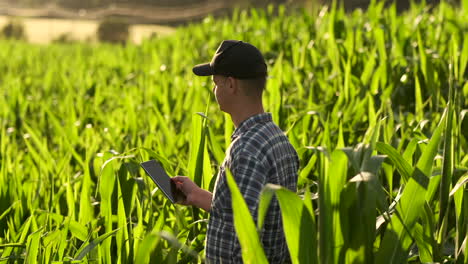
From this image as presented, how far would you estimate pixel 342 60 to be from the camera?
3869mm

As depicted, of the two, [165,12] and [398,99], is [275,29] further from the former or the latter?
[165,12]

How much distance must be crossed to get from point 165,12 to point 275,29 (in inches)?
1075

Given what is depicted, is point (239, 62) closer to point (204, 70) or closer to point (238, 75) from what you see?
point (238, 75)

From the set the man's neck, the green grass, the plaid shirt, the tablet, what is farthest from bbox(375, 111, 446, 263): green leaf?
the tablet

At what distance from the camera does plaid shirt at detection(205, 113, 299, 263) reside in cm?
157

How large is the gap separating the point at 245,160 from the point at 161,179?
29 centimetres

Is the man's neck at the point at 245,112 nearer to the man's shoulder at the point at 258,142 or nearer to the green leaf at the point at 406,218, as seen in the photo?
the man's shoulder at the point at 258,142

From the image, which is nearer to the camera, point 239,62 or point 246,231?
point 246,231

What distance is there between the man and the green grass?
122 millimetres

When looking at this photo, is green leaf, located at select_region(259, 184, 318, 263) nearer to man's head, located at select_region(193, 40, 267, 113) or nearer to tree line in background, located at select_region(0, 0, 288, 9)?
man's head, located at select_region(193, 40, 267, 113)

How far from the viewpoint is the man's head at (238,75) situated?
168 centimetres

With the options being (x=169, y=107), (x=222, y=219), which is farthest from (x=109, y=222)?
(x=169, y=107)

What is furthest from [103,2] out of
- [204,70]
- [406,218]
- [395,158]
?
[406,218]

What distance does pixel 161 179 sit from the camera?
1785mm
